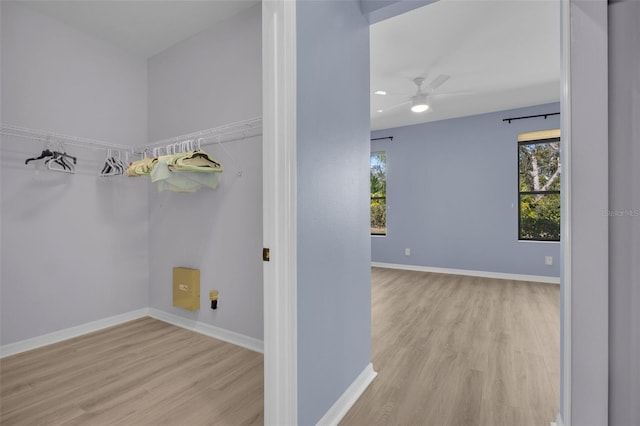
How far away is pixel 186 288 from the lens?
281cm

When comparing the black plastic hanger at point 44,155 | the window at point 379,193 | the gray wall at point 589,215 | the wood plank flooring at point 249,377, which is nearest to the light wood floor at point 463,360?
the wood plank flooring at point 249,377

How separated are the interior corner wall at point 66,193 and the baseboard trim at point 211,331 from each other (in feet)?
1.07

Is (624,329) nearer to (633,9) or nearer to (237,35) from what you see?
(633,9)

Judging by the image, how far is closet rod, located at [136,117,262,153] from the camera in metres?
2.44

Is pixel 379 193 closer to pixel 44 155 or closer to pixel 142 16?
pixel 142 16

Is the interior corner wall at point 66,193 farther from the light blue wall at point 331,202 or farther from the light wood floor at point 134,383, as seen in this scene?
the light blue wall at point 331,202

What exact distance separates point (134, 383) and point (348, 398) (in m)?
1.39

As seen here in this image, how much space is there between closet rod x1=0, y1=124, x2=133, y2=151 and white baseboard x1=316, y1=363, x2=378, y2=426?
9.60 feet

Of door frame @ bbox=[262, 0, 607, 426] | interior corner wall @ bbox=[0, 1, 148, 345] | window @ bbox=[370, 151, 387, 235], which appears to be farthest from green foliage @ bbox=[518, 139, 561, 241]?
interior corner wall @ bbox=[0, 1, 148, 345]

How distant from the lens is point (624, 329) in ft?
3.10

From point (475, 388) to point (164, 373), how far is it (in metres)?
2.06

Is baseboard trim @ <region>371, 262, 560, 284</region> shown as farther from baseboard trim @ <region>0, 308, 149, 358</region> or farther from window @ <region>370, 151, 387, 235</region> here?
baseboard trim @ <region>0, 308, 149, 358</region>

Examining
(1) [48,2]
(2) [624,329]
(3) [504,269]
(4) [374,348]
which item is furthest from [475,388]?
(1) [48,2]

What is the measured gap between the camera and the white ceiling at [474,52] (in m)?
2.51
